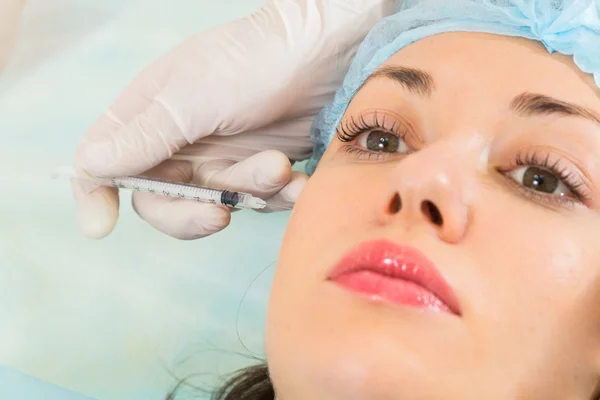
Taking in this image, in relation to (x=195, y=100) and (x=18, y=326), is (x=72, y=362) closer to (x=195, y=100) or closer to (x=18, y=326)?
(x=18, y=326)

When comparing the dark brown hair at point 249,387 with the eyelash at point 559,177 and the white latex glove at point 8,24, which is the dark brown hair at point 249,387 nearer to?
the eyelash at point 559,177

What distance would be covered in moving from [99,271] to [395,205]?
3.10 ft

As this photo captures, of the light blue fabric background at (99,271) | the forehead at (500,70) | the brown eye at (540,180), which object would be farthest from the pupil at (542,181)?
the light blue fabric background at (99,271)

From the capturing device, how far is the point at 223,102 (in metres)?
1.18

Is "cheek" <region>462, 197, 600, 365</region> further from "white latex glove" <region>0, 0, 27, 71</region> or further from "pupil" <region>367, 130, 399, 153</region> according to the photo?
"white latex glove" <region>0, 0, 27, 71</region>

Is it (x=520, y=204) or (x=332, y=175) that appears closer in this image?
(x=520, y=204)

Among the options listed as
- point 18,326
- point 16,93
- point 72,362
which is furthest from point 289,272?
point 16,93

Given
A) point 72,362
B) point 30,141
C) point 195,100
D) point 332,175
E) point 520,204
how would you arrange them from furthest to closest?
point 30,141, point 72,362, point 195,100, point 332,175, point 520,204

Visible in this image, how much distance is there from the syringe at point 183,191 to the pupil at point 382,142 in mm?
259

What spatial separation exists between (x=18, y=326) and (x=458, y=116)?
1.17m

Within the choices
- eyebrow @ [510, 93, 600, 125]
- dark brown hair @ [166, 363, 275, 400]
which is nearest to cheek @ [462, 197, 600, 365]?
eyebrow @ [510, 93, 600, 125]

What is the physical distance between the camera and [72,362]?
132 cm

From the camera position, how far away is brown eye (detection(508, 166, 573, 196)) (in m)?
0.78

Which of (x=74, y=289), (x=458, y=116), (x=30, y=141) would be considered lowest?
(x=74, y=289)
